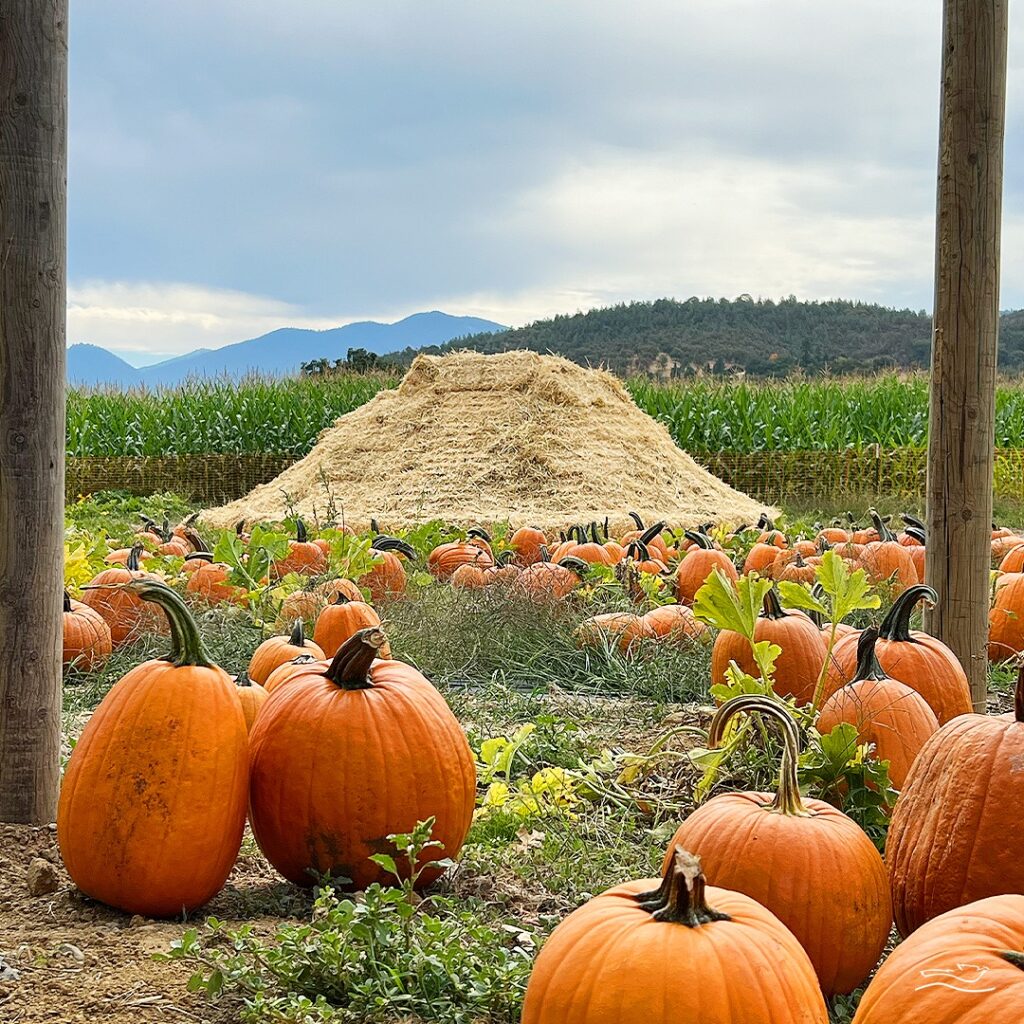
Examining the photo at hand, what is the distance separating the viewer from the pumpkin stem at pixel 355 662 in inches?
107

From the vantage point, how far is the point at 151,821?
2496 mm

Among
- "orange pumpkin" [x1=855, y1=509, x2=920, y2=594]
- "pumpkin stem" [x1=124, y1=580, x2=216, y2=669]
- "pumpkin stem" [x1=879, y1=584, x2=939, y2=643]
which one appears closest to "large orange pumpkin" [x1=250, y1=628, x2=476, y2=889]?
"pumpkin stem" [x1=124, y1=580, x2=216, y2=669]

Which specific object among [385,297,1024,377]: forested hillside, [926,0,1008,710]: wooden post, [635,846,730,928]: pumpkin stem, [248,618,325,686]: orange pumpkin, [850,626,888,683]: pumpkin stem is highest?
[385,297,1024,377]: forested hillside

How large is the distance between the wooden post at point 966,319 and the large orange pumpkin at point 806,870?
1900 mm

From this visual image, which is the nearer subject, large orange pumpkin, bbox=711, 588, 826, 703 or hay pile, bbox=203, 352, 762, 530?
large orange pumpkin, bbox=711, 588, 826, 703

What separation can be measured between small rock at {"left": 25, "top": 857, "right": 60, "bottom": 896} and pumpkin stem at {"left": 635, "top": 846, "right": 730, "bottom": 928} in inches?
63.0

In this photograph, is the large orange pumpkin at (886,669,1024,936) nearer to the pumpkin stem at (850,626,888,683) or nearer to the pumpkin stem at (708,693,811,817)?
the pumpkin stem at (708,693,811,817)

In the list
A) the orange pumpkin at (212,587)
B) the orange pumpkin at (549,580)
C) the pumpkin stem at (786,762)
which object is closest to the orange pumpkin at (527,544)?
the orange pumpkin at (549,580)

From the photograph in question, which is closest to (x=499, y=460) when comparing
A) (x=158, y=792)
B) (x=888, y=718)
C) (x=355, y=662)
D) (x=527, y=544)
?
(x=527, y=544)

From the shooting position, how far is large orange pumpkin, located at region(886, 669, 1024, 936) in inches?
88.0

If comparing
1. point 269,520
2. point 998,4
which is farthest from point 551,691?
point 269,520

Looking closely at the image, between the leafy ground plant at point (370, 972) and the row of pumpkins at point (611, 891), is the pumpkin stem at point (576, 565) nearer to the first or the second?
the row of pumpkins at point (611, 891)

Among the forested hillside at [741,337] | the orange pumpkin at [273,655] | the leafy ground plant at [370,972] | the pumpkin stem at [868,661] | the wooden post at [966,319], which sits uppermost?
the forested hillside at [741,337]

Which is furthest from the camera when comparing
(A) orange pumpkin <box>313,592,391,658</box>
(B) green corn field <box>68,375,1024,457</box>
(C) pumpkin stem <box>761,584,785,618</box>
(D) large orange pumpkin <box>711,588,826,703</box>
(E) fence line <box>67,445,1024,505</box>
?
(B) green corn field <box>68,375,1024,457</box>
